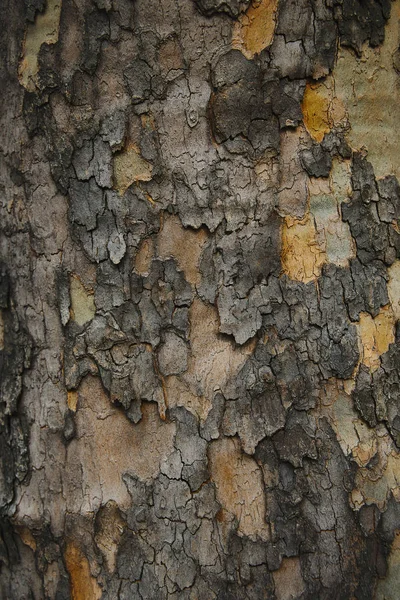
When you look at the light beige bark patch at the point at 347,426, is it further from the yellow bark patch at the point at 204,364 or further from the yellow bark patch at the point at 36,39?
the yellow bark patch at the point at 36,39

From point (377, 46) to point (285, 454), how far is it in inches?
35.6

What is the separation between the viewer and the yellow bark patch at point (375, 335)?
4.67ft

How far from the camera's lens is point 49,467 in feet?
4.97

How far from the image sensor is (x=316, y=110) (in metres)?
1.43

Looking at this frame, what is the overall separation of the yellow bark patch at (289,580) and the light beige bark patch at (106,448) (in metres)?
0.33

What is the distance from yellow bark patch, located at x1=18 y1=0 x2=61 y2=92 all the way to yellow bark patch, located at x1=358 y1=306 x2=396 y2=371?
0.91m

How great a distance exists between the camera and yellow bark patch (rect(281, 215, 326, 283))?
1410 millimetres

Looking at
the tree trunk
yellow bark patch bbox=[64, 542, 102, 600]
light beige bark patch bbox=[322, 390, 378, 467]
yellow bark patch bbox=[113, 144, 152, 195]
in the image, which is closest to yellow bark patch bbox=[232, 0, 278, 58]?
the tree trunk

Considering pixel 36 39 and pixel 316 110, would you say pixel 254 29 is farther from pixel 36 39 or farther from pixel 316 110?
pixel 36 39

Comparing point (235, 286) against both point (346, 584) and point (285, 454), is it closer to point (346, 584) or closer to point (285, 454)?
point (285, 454)

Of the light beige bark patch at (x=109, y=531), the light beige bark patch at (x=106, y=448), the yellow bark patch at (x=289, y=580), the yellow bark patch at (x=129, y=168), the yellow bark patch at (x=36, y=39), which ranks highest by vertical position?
the yellow bark patch at (x=36, y=39)

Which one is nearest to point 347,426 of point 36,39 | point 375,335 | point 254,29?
point 375,335

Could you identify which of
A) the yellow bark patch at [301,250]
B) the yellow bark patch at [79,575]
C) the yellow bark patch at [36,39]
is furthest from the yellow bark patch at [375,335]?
the yellow bark patch at [36,39]

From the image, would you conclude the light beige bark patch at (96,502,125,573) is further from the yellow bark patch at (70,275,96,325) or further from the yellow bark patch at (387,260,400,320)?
the yellow bark patch at (387,260,400,320)
